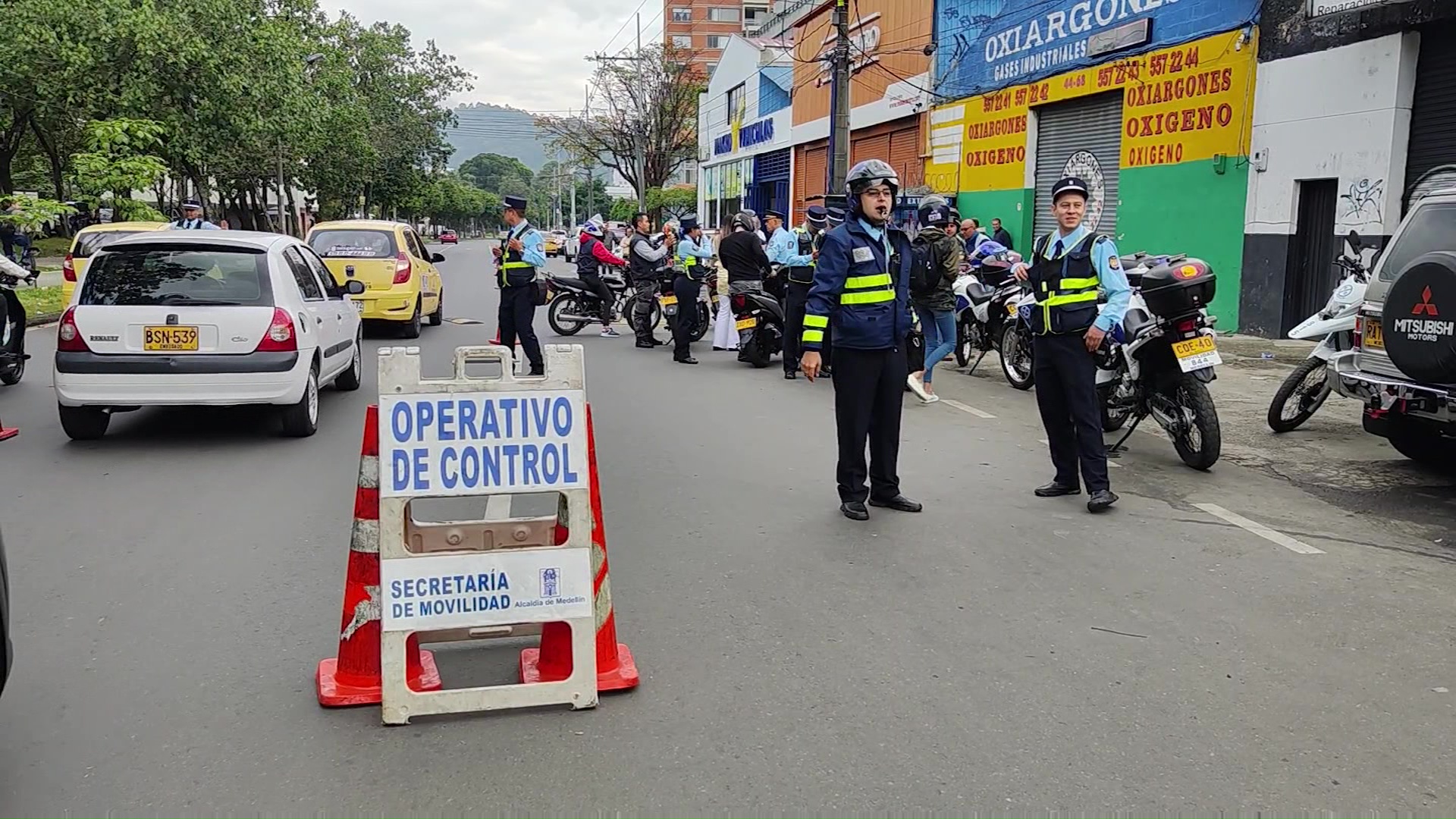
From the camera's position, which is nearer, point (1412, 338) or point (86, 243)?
point (1412, 338)

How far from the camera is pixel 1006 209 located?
930 inches

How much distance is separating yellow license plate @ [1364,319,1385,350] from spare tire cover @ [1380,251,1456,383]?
52 cm

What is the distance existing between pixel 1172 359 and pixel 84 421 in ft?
24.6

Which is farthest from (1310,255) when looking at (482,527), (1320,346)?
(482,527)

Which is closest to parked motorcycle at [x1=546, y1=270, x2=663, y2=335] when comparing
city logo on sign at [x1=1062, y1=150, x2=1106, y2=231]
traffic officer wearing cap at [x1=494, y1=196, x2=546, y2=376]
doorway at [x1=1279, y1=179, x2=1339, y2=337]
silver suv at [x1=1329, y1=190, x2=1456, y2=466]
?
traffic officer wearing cap at [x1=494, y1=196, x2=546, y2=376]

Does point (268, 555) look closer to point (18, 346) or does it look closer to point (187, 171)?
point (18, 346)

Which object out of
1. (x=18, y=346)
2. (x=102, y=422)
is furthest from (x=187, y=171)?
(x=102, y=422)

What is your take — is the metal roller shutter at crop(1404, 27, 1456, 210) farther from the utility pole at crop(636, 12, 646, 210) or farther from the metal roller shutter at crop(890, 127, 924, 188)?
the utility pole at crop(636, 12, 646, 210)

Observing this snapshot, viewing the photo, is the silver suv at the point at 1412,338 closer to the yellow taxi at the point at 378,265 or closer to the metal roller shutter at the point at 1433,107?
the metal roller shutter at the point at 1433,107

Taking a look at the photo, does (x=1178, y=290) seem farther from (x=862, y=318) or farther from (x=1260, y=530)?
(x=862, y=318)

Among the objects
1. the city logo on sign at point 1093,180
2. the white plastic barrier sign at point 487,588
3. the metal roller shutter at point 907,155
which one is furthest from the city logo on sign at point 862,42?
the white plastic barrier sign at point 487,588

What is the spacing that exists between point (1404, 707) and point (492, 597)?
10.1 ft

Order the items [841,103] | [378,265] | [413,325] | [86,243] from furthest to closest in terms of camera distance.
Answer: [841,103], [413,325], [378,265], [86,243]

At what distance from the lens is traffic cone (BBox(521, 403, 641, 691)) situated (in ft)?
13.3
